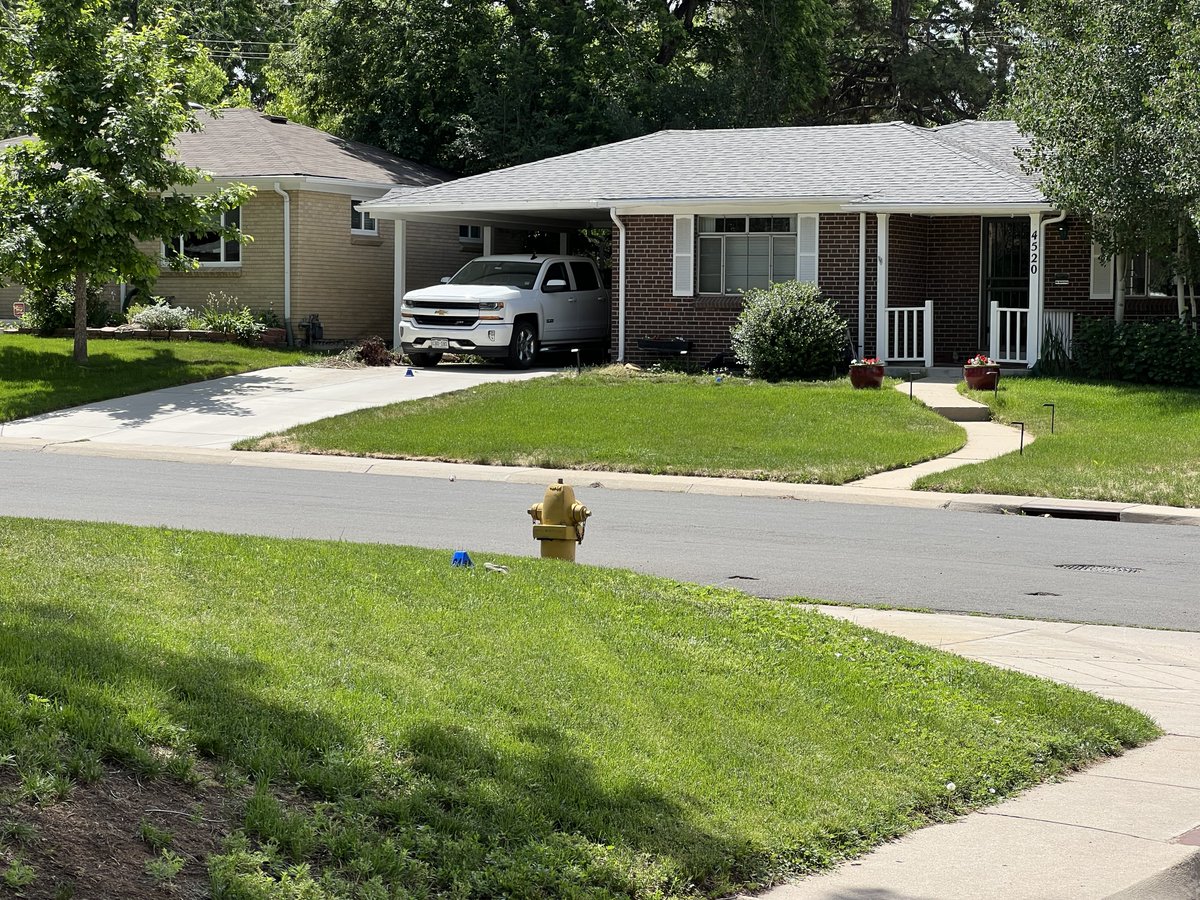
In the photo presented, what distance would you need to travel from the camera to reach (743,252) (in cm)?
2706

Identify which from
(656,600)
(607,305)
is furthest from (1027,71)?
(656,600)

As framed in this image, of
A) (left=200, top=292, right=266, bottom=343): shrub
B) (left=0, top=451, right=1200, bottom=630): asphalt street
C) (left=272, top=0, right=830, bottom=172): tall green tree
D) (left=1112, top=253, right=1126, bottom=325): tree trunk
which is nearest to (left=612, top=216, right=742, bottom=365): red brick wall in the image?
(left=1112, top=253, right=1126, bottom=325): tree trunk

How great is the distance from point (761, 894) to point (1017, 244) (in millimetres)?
23624

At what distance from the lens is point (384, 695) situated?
5.88m

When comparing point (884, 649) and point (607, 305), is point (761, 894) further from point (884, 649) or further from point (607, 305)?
point (607, 305)

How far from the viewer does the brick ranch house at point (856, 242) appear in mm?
25500

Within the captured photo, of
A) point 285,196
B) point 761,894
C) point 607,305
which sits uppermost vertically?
point 285,196

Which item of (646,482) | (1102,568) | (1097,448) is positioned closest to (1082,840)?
(1102,568)

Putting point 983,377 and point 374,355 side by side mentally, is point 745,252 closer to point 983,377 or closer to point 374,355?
point 983,377

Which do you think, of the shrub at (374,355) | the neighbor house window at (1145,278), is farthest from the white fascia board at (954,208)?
the shrub at (374,355)

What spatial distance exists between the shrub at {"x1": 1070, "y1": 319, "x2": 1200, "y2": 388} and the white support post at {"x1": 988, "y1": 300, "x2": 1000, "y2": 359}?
1244 mm

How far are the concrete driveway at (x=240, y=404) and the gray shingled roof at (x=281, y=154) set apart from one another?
221 inches

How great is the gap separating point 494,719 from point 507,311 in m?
21.0

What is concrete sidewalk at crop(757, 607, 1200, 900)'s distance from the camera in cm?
507
